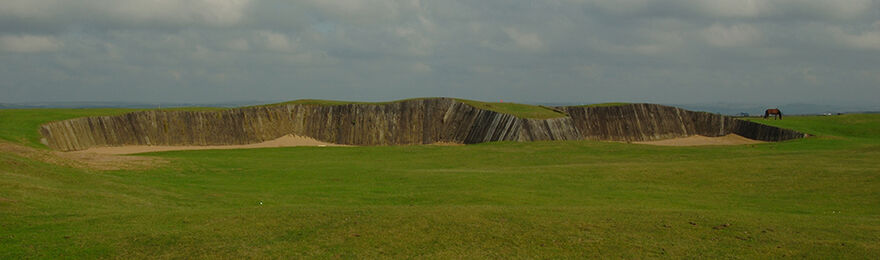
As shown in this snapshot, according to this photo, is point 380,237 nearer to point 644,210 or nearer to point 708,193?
point 644,210

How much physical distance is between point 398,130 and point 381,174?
24.6 m

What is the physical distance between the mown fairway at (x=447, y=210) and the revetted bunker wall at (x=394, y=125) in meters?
15.3

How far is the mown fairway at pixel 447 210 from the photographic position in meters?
10.1

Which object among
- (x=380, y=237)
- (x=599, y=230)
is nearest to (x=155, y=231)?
(x=380, y=237)

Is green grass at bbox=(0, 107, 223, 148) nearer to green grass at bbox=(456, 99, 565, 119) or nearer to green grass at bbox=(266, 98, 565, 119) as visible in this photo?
green grass at bbox=(266, 98, 565, 119)

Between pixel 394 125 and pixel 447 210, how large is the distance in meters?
35.3

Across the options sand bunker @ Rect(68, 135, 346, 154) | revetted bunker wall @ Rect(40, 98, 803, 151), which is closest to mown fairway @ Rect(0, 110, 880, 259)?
sand bunker @ Rect(68, 135, 346, 154)

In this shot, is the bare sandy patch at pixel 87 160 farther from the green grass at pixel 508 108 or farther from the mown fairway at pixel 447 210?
the green grass at pixel 508 108

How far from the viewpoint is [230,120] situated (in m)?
46.0

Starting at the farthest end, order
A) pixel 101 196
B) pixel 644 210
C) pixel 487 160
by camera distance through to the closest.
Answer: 1. pixel 487 160
2. pixel 101 196
3. pixel 644 210

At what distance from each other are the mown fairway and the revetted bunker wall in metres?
15.3

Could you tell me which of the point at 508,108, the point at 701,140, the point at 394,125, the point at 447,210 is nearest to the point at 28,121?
the point at 394,125

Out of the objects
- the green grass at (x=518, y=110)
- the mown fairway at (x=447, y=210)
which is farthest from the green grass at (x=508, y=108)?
the mown fairway at (x=447, y=210)

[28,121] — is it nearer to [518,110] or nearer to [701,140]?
[518,110]
